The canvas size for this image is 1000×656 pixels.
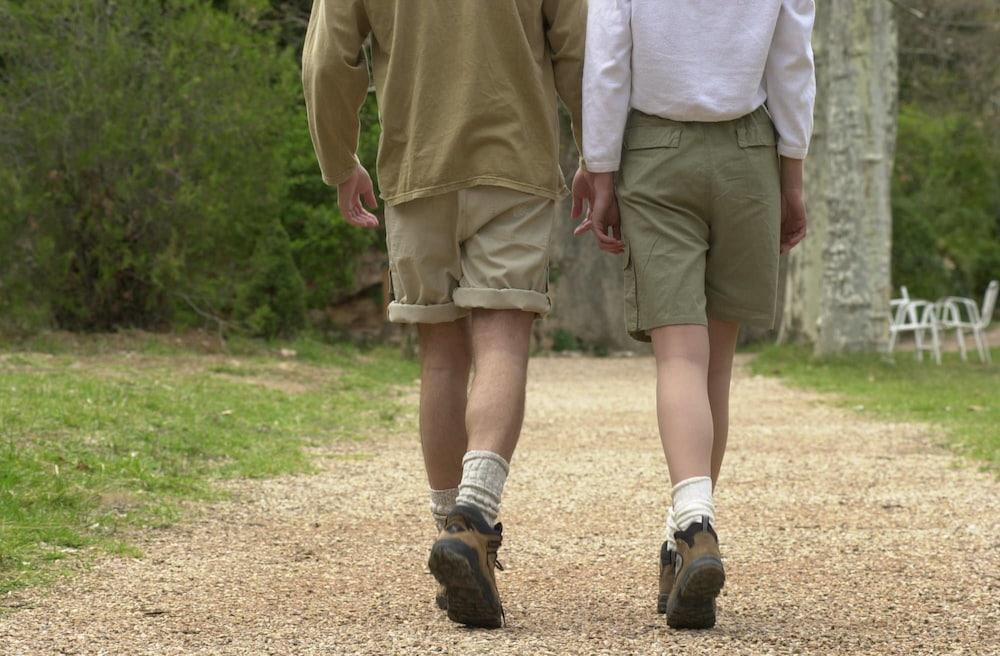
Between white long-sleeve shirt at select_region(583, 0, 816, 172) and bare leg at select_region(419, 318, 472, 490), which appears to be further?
bare leg at select_region(419, 318, 472, 490)

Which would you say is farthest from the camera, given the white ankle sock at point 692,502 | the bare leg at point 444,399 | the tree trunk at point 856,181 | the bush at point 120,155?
the tree trunk at point 856,181

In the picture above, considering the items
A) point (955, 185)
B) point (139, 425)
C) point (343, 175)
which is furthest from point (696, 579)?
point (955, 185)

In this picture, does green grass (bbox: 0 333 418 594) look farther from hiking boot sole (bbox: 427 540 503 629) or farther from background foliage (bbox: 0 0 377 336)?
hiking boot sole (bbox: 427 540 503 629)

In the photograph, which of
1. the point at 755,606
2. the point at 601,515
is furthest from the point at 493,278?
the point at 601,515

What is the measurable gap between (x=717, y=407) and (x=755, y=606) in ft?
1.67

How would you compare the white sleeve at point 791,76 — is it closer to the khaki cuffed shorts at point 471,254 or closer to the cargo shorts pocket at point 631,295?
the cargo shorts pocket at point 631,295

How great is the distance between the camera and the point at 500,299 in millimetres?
3520

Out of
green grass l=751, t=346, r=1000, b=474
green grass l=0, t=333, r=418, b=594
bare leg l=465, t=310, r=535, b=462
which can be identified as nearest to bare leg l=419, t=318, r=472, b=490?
bare leg l=465, t=310, r=535, b=462

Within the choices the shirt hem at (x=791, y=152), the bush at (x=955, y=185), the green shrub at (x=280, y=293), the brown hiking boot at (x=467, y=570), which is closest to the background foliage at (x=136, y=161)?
the green shrub at (x=280, y=293)

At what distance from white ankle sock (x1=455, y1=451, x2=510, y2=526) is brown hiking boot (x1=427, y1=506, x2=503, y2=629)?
0.04m

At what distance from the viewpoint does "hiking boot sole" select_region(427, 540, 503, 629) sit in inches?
126

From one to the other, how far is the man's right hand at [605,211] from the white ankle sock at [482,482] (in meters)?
0.59

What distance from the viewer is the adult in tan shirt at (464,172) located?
3.54 metres

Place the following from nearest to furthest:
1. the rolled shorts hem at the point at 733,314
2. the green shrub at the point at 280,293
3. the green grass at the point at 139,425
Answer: the rolled shorts hem at the point at 733,314 < the green grass at the point at 139,425 < the green shrub at the point at 280,293
